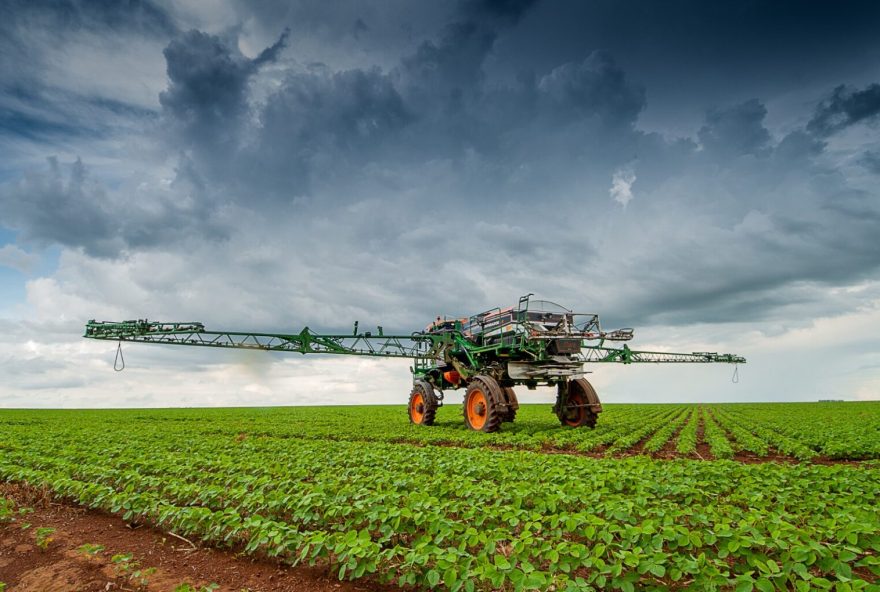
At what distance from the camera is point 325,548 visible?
6090 millimetres

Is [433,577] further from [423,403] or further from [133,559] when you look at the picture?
[423,403]

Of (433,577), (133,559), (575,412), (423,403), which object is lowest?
(133,559)

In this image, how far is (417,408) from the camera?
2189cm

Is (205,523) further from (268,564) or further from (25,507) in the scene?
(25,507)

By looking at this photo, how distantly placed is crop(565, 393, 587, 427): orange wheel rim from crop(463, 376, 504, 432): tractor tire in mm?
3314

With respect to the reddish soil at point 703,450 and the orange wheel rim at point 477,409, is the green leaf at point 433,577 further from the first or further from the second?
the orange wheel rim at point 477,409

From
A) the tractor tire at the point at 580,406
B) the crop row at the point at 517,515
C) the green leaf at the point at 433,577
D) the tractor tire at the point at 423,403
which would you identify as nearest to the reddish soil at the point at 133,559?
the crop row at the point at 517,515

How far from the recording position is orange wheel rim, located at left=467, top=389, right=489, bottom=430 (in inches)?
675

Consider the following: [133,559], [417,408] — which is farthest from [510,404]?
[133,559]

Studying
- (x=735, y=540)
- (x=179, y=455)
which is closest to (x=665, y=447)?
(x=735, y=540)

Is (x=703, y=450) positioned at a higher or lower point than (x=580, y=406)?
lower

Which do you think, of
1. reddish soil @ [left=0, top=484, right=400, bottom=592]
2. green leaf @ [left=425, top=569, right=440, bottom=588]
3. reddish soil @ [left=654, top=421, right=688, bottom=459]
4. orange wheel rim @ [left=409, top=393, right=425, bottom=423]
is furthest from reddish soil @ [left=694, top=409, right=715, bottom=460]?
reddish soil @ [left=0, top=484, right=400, bottom=592]

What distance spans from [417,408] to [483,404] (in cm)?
551

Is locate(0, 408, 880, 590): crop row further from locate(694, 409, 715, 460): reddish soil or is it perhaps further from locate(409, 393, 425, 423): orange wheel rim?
locate(409, 393, 425, 423): orange wheel rim
